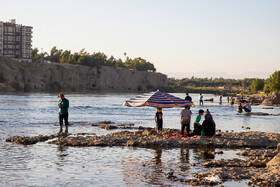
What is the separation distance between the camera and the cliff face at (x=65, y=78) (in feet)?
392

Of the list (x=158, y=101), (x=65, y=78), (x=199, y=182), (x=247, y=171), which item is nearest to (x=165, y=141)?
(x=158, y=101)

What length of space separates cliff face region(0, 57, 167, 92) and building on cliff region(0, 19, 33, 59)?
15.3 meters

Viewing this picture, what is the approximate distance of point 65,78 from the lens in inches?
5773

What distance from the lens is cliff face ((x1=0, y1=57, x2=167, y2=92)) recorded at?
4710 inches

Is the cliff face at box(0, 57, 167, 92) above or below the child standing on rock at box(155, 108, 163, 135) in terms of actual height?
above

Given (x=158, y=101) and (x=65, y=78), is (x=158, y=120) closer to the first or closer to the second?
(x=158, y=101)

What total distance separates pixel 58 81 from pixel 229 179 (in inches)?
5259

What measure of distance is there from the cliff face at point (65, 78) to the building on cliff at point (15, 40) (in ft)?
50.2

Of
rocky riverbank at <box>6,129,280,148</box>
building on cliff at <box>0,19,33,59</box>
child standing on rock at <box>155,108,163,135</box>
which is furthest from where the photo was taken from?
building on cliff at <box>0,19,33,59</box>

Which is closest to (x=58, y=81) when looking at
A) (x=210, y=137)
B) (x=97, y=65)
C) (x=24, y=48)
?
(x=24, y=48)

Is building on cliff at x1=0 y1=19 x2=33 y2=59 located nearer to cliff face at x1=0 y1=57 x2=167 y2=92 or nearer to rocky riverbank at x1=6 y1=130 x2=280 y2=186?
cliff face at x1=0 y1=57 x2=167 y2=92

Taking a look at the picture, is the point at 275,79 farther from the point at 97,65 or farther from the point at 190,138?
the point at 190,138

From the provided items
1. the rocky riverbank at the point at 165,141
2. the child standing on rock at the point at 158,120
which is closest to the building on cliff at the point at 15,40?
the child standing on rock at the point at 158,120

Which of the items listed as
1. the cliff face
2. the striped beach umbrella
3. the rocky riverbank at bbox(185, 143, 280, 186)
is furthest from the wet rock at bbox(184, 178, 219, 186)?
the cliff face
